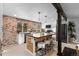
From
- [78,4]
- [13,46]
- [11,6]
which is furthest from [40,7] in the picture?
[13,46]

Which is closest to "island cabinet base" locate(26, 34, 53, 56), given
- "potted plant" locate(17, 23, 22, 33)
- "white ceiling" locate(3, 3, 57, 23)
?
"potted plant" locate(17, 23, 22, 33)

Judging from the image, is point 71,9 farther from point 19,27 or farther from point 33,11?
point 19,27

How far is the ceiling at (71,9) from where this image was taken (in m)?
2.21

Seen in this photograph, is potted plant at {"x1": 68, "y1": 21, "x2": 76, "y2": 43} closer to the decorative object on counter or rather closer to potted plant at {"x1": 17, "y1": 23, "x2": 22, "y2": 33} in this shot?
the decorative object on counter

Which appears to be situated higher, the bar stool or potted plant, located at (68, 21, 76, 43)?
potted plant, located at (68, 21, 76, 43)

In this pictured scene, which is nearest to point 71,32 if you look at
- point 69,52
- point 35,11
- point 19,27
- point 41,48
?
point 69,52

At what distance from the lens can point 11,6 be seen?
2.23m

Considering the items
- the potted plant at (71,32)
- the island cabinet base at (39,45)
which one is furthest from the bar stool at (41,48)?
the potted plant at (71,32)

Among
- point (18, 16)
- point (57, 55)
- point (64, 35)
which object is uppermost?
point (18, 16)

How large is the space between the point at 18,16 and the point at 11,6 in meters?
0.19

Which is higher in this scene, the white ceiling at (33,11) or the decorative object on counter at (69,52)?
the white ceiling at (33,11)

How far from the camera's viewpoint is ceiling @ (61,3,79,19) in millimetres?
2215

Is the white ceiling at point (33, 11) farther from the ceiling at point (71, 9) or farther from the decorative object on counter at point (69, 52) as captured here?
the decorative object on counter at point (69, 52)

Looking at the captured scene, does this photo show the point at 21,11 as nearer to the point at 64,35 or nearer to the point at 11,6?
the point at 11,6
